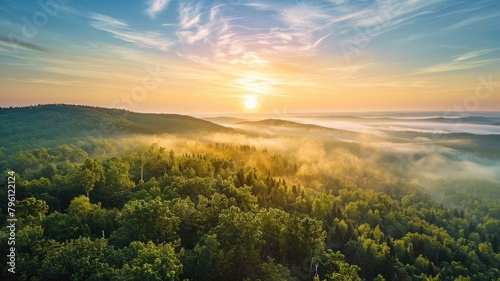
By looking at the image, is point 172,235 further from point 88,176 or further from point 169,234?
point 88,176

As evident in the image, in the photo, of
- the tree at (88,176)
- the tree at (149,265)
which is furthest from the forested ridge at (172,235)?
the tree at (88,176)

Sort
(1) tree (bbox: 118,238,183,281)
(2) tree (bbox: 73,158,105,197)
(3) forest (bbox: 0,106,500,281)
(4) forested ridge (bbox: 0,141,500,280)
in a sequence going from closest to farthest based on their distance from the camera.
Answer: (1) tree (bbox: 118,238,183,281) → (3) forest (bbox: 0,106,500,281) → (4) forested ridge (bbox: 0,141,500,280) → (2) tree (bbox: 73,158,105,197)

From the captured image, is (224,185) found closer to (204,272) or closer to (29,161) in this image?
(204,272)

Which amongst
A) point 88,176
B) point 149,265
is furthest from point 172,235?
point 88,176

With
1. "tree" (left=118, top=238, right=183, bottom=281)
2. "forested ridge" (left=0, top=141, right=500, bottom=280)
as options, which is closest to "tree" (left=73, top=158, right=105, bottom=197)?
"forested ridge" (left=0, top=141, right=500, bottom=280)

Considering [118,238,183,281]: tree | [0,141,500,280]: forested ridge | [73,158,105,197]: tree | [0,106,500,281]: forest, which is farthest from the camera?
[73,158,105,197]: tree

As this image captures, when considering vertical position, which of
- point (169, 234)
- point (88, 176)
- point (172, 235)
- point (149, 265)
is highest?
point (88, 176)

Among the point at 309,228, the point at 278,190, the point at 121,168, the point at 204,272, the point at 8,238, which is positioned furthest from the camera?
the point at 278,190

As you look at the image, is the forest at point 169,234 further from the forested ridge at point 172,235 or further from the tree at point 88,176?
the tree at point 88,176

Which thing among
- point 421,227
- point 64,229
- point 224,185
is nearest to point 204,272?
point 64,229

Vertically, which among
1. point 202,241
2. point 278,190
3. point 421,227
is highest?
point 202,241

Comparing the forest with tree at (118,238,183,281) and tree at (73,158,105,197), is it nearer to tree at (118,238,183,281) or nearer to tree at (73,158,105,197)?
tree at (118,238,183,281)
